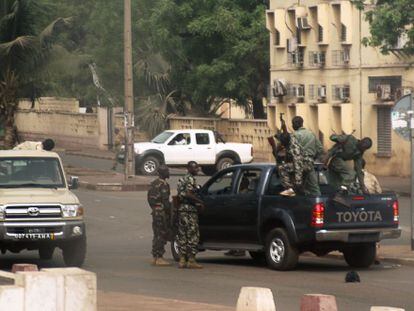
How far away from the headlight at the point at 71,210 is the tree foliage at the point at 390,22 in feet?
65.3

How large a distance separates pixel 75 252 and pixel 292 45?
33.0 meters

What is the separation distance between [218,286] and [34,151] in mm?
5040

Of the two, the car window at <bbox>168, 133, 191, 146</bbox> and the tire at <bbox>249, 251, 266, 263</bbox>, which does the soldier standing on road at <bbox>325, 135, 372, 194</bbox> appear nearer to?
the tire at <bbox>249, 251, 266, 263</bbox>

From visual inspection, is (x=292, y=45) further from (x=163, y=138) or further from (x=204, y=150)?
(x=163, y=138)

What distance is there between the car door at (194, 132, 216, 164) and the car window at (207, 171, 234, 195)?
1020 inches

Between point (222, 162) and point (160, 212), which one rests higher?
point (160, 212)

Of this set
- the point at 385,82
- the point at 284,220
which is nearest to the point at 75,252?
the point at 284,220

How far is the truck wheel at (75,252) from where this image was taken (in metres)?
20.4

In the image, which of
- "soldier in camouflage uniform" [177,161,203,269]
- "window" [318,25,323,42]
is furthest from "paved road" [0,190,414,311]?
"window" [318,25,323,42]

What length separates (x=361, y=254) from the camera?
67.4 ft

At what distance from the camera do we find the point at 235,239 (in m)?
20.8

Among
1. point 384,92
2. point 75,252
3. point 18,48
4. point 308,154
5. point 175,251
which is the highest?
point 18,48

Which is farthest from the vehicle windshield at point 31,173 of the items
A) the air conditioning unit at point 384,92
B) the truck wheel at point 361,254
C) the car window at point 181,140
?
the car window at point 181,140

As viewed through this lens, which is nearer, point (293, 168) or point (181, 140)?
point (293, 168)
